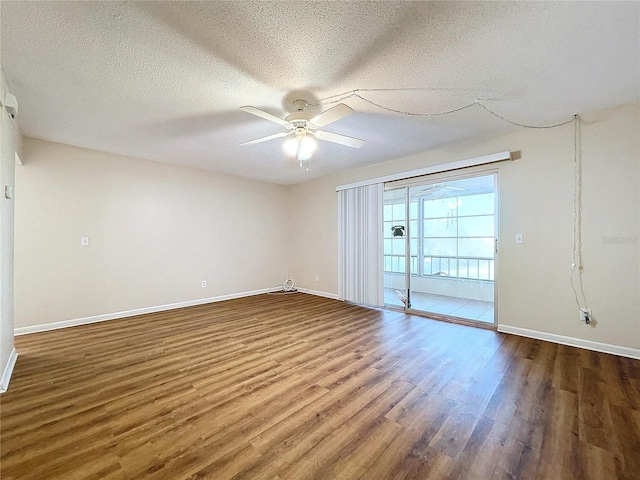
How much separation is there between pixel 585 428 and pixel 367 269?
3217mm

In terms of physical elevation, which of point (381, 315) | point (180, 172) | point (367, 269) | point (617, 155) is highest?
point (180, 172)

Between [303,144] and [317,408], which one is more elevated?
[303,144]

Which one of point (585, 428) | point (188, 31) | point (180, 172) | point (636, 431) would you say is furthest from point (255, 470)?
point (180, 172)

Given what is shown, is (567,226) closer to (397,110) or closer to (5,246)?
(397,110)

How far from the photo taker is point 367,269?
4676 mm

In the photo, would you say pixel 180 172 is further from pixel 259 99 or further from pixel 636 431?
pixel 636 431

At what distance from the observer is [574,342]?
290cm

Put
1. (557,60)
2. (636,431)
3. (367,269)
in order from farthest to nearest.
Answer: (367,269) < (557,60) < (636,431)

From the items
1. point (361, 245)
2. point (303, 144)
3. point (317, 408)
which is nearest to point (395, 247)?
point (361, 245)

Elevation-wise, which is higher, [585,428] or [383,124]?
[383,124]

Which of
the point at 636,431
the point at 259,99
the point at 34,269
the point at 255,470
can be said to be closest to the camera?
the point at 255,470

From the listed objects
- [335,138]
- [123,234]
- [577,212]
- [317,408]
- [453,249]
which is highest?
[335,138]

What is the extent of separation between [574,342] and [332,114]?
11.5 ft

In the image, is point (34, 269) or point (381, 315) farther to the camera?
point (381, 315)
